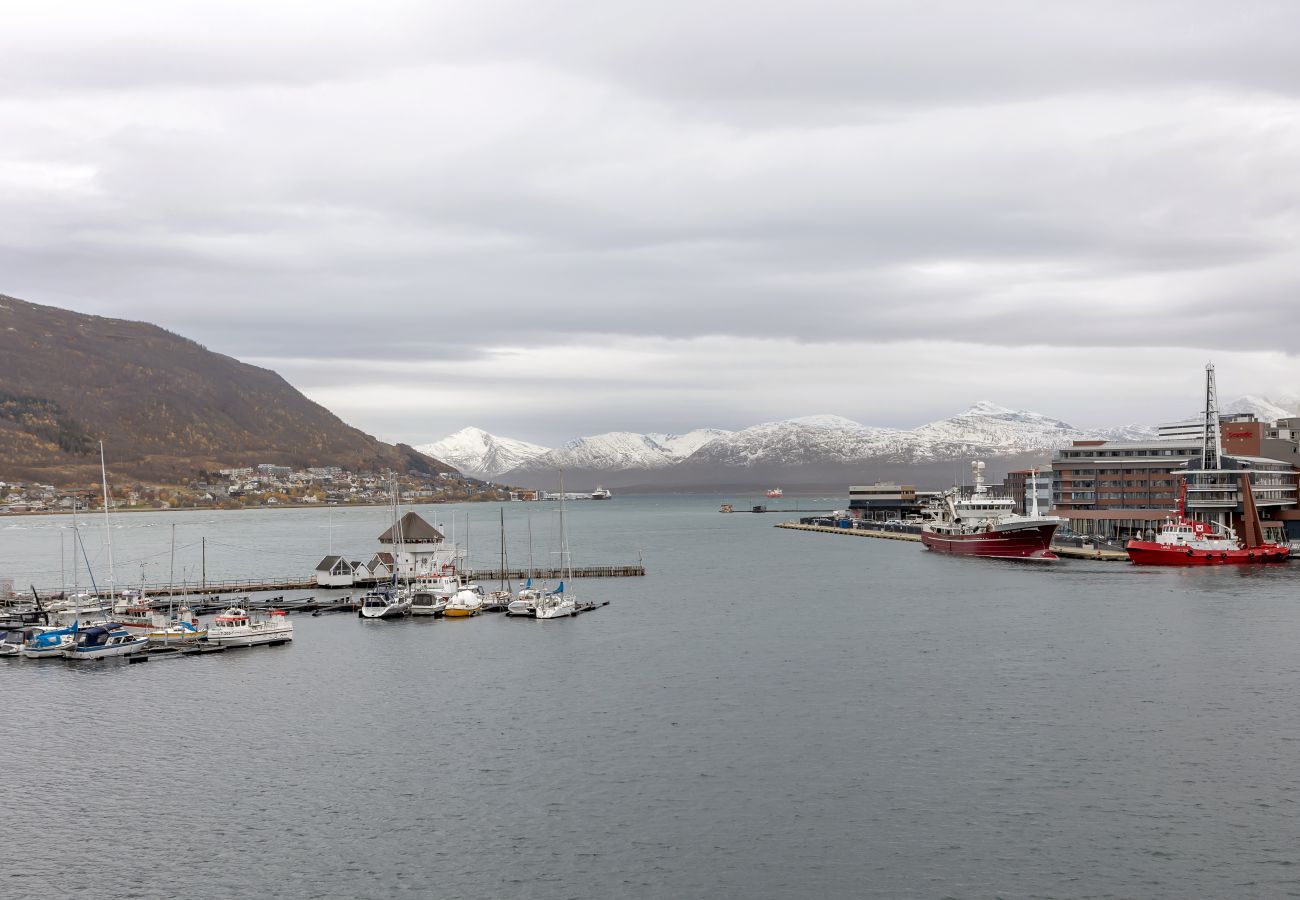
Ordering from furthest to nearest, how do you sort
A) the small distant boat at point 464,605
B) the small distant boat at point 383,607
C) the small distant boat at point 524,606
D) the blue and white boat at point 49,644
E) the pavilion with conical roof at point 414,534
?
the pavilion with conical roof at point 414,534 < the small distant boat at point 464,605 < the small distant boat at point 383,607 < the small distant boat at point 524,606 < the blue and white boat at point 49,644

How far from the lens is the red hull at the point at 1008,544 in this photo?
477 ft

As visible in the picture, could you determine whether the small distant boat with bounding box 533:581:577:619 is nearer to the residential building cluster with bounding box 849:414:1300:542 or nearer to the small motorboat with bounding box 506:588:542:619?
the small motorboat with bounding box 506:588:542:619

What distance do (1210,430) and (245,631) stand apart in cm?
13726

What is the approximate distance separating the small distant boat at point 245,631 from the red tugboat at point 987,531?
100059 mm

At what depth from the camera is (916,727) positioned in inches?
1989

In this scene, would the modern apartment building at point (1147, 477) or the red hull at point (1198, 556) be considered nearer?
the red hull at point (1198, 556)

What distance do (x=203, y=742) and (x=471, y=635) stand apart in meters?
34.3

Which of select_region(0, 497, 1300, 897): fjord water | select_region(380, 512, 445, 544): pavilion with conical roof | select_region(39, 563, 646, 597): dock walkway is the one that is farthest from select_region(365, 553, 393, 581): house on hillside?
select_region(0, 497, 1300, 897): fjord water

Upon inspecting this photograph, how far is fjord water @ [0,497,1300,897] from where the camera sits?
34.4 metres

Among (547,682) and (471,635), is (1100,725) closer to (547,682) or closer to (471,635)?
(547,682)

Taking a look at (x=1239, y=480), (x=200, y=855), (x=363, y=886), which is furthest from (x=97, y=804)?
(x=1239, y=480)

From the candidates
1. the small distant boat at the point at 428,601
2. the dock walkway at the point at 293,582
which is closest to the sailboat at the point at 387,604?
the small distant boat at the point at 428,601

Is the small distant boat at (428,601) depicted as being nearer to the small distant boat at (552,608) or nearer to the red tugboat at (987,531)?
the small distant boat at (552,608)

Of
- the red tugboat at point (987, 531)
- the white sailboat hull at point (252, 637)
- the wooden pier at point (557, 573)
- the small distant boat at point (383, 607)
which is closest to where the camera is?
the white sailboat hull at point (252, 637)
